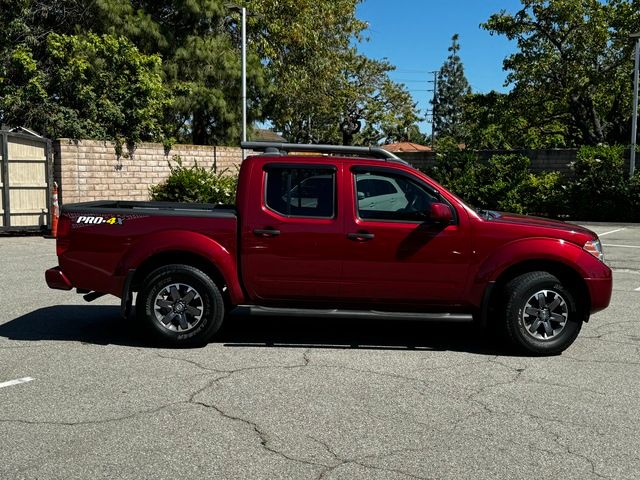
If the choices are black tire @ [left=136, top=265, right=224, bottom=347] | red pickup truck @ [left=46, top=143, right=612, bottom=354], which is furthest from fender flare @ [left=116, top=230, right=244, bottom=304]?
black tire @ [left=136, top=265, right=224, bottom=347]

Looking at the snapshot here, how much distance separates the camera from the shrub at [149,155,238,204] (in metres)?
20.4

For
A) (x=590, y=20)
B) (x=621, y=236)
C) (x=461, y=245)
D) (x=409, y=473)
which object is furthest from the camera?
(x=590, y=20)

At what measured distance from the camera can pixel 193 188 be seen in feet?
67.4

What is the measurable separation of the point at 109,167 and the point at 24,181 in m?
2.96

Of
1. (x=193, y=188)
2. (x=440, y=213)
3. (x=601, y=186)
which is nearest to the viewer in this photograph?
(x=440, y=213)

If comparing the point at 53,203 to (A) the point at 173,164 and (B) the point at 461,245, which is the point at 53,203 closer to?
(A) the point at 173,164

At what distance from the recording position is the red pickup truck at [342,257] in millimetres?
6496

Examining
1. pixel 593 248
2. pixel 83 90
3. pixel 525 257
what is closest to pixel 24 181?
pixel 83 90

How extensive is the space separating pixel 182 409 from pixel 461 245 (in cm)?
299

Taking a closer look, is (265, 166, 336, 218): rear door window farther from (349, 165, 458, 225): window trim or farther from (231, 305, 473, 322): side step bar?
(231, 305, 473, 322): side step bar

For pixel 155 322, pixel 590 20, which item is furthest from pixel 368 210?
pixel 590 20

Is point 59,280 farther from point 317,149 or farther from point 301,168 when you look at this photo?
point 317,149

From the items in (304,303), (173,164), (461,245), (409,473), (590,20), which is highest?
(590,20)

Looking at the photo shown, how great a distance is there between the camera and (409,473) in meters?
3.95
